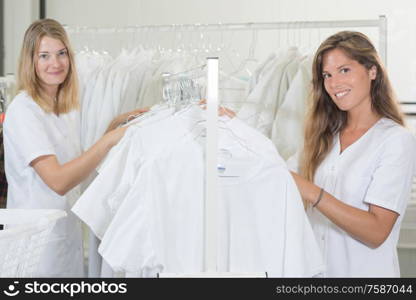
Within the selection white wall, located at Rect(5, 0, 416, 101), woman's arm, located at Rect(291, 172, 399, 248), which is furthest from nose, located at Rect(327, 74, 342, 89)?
white wall, located at Rect(5, 0, 416, 101)

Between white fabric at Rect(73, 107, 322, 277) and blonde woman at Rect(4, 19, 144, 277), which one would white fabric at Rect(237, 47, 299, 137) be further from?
white fabric at Rect(73, 107, 322, 277)

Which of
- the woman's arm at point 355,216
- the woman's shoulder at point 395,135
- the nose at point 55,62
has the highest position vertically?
the nose at point 55,62

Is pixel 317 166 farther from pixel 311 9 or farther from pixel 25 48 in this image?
pixel 311 9

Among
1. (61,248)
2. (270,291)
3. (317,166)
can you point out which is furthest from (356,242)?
(61,248)

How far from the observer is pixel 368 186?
1.84m

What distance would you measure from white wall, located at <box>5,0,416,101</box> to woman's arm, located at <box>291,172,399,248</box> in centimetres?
143

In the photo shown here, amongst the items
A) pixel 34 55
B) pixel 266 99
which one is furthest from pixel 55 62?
pixel 266 99

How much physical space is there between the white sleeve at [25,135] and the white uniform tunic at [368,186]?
822mm

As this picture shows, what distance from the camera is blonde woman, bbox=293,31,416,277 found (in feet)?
5.85

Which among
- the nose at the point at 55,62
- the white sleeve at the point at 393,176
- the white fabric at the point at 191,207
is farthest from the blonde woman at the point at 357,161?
the nose at the point at 55,62

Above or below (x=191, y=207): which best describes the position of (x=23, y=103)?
above

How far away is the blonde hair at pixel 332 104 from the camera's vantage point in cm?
189

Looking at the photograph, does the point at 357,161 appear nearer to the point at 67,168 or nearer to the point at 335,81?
the point at 335,81

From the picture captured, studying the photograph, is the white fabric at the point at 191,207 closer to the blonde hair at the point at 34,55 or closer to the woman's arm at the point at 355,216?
the woman's arm at the point at 355,216
